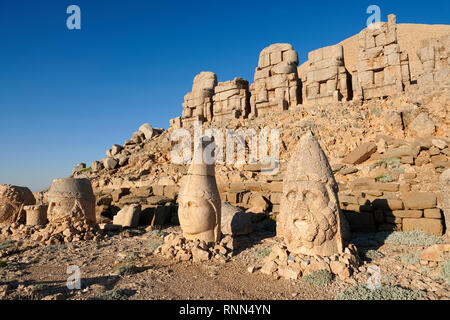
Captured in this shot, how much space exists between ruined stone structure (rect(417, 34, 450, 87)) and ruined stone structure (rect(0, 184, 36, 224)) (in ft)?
59.6

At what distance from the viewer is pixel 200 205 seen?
21.5 feet

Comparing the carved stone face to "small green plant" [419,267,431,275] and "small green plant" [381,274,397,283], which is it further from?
"small green plant" [419,267,431,275]

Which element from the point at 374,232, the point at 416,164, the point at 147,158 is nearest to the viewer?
the point at 374,232

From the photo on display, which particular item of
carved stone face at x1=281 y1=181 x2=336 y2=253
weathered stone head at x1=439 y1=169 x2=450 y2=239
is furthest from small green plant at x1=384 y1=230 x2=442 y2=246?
carved stone face at x1=281 y1=181 x2=336 y2=253

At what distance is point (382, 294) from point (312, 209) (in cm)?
177

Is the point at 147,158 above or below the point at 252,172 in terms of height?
above

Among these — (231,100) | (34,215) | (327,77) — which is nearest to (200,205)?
(34,215)

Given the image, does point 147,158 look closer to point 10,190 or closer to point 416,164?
point 10,190

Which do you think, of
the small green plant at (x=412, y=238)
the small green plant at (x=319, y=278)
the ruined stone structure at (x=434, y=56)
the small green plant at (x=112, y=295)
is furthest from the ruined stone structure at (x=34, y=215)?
the ruined stone structure at (x=434, y=56)

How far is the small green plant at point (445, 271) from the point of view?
14.7 feet

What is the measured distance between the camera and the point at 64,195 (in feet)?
28.1
